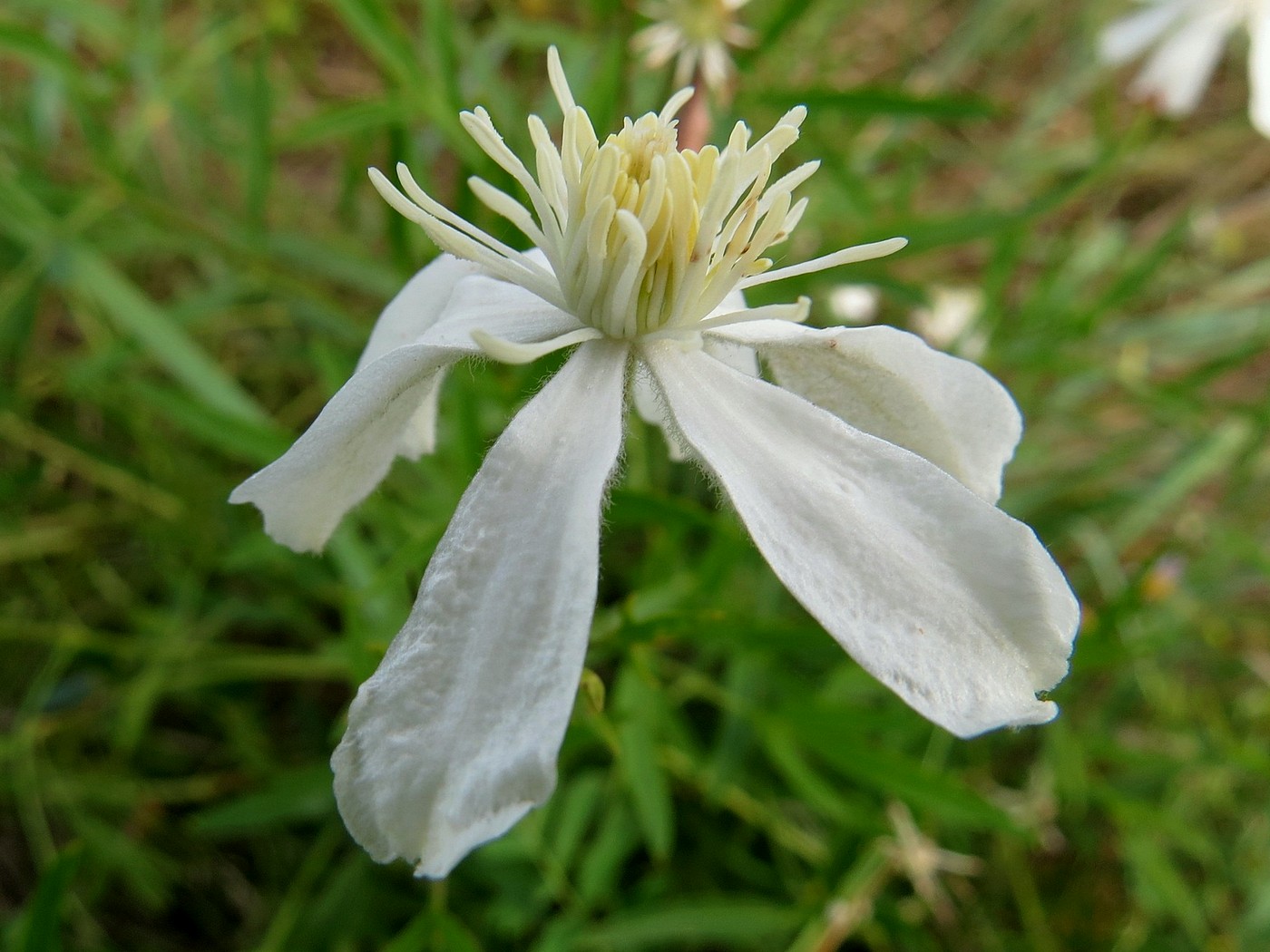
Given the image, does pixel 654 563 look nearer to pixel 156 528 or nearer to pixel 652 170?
pixel 652 170

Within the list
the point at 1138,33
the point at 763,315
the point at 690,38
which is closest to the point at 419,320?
the point at 763,315

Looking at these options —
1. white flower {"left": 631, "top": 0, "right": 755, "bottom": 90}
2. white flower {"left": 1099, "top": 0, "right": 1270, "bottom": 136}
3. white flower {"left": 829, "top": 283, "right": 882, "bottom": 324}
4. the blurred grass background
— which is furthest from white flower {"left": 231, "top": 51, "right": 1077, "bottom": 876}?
white flower {"left": 1099, "top": 0, "right": 1270, "bottom": 136}

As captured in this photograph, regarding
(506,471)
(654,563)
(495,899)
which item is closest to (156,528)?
(495,899)

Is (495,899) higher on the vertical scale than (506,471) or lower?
lower

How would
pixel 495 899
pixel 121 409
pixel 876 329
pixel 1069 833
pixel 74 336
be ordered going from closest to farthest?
pixel 876 329, pixel 495 899, pixel 121 409, pixel 1069 833, pixel 74 336

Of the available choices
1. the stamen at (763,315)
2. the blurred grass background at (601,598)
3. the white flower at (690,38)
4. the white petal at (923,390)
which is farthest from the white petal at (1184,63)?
the stamen at (763,315)

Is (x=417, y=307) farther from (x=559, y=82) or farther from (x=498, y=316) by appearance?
(x=559, y=82)

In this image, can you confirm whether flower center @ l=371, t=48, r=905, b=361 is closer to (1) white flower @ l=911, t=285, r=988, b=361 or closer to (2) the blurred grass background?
(2) the blurred grass background
